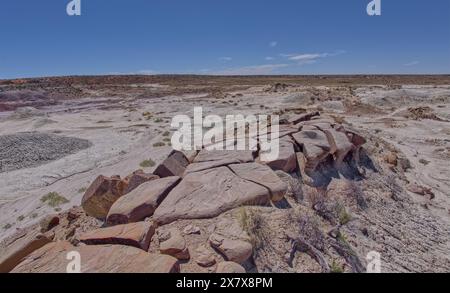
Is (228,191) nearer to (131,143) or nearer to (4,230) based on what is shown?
(4,230)

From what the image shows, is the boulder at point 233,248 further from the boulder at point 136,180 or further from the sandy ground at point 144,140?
the sandy ground at point 144,140

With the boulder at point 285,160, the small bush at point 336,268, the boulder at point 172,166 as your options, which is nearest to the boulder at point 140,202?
the boulder at point 172,166

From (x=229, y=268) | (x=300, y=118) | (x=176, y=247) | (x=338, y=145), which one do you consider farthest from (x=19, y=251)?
(x=300, y=118)

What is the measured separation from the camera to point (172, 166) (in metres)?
6.89

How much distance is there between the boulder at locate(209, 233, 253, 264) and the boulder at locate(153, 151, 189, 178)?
2.61 m

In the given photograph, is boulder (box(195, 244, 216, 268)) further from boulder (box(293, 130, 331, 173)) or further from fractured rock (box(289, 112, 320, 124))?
fractured rock (box(289, 112, 320, 124))

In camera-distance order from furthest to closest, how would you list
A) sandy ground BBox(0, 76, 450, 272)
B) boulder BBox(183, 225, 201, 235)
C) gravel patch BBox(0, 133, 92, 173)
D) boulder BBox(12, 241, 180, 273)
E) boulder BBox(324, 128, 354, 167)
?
1. gravel patch BBox(0, 133, 92, 173)
2. sandy ground BBox(0, 76, 450, 272)
3. boulder BBox(324, 128, 354, 167)
4. boulder BBox(183, 225, 201, 235)
5. boulder BBox(12, 241, 180, 273)

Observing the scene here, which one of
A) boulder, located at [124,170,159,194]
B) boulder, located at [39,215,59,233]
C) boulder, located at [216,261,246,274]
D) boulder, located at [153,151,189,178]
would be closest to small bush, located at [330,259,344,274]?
boulder, located at [216,261,246,274]

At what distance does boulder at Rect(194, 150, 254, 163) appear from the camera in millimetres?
7131

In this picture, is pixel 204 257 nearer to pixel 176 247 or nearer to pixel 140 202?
pixel 176 247

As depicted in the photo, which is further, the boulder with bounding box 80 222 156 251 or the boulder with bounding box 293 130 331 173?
the boulder with bounding box 293 130 331 173

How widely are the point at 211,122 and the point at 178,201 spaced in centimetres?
1721

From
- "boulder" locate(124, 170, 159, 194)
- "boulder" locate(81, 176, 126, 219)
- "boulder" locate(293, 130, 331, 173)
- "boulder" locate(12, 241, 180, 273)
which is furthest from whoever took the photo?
"boulder" locate(293, 130, 331, 173)

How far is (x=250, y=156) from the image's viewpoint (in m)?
7.26
